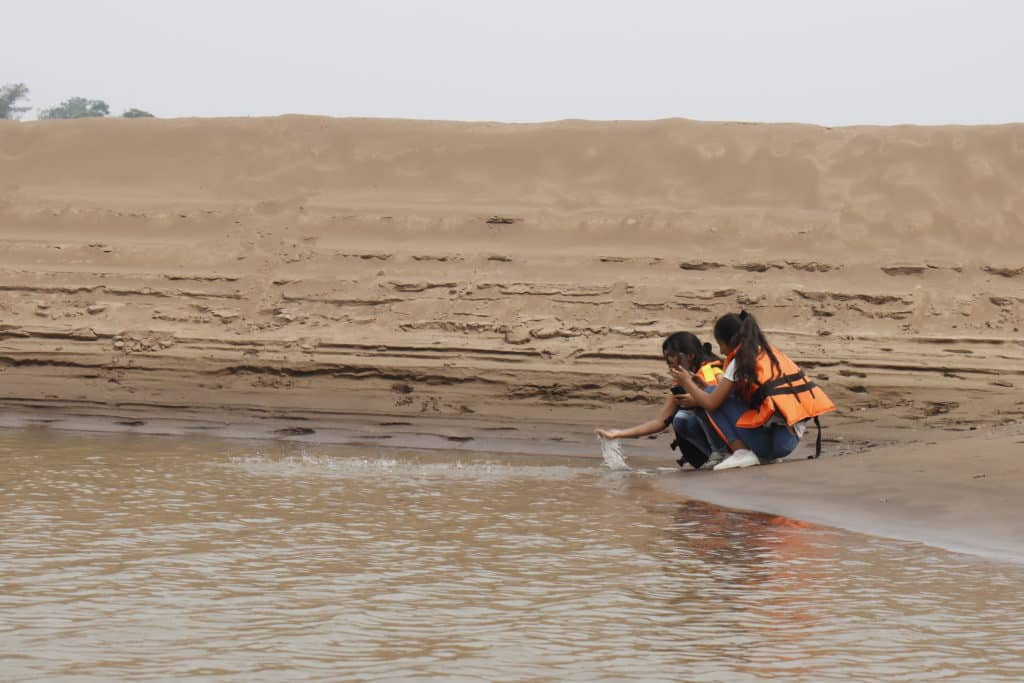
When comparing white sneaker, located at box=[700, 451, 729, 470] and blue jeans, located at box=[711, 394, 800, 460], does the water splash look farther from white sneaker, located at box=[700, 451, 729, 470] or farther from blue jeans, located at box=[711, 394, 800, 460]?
blue jeans, located at box=[711, 394, 800, 460]

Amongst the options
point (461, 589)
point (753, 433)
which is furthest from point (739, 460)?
point (461, 589)

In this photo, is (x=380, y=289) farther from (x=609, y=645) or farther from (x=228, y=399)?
(x=609, y=645)

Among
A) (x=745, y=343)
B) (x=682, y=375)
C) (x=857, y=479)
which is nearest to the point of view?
(x=857, y=479)

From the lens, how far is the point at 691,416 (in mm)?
9000

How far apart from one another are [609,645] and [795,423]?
431 centimetres

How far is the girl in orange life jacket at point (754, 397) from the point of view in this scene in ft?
27.7

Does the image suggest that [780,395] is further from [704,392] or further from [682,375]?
[682,375]

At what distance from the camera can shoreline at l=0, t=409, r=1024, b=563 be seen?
677 centimetres

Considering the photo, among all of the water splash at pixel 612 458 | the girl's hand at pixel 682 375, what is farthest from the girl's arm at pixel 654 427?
the water splash at pixel 612 458

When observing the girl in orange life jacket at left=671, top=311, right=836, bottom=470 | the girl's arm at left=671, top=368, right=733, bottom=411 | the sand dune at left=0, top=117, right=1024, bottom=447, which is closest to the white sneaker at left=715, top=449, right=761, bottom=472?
the girl in orange life jacket at left=671, top=311, right=836, bottom=470

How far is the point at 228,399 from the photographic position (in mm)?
12859

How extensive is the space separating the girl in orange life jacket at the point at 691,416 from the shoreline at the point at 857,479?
0.64 feet

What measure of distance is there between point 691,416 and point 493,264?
6.34 meters

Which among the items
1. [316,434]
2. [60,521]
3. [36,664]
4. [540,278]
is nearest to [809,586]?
[36,664]
